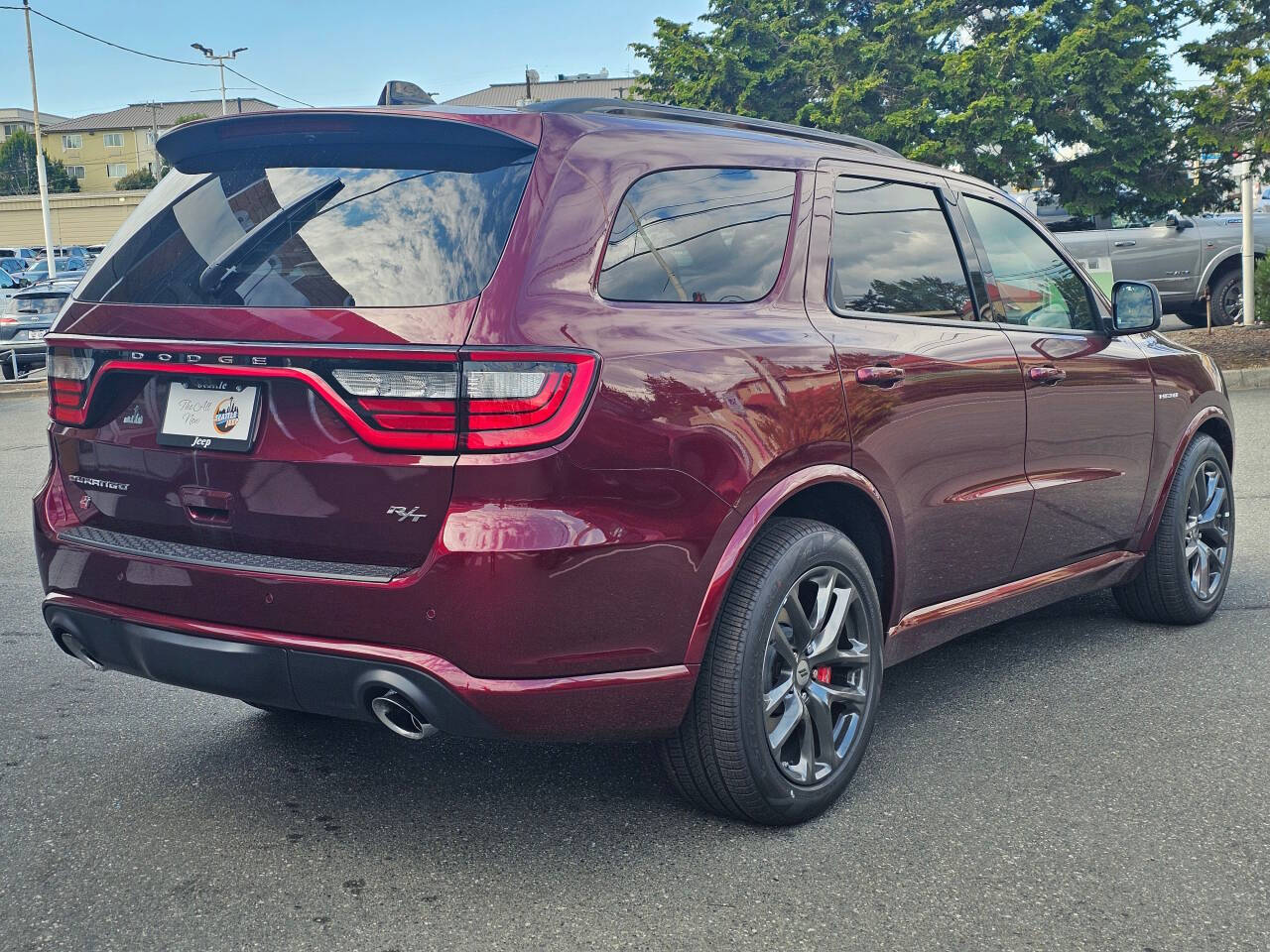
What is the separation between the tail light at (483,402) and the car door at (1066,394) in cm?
201

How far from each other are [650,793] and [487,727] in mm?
857

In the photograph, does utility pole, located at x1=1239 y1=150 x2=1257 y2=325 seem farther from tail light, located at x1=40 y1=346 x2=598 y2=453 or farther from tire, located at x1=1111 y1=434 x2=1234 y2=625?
tail light, located at x1=40 y1=346 x2=598 y2=453

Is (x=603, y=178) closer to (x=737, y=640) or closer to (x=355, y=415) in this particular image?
(x=355, y=415)

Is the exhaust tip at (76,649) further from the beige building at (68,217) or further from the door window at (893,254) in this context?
the beige building at (68,217)

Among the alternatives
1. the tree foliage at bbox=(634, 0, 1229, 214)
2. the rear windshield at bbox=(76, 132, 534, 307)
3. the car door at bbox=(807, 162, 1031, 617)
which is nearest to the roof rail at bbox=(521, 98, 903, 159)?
the car door at bbox=(807, 162, 1031, 617)

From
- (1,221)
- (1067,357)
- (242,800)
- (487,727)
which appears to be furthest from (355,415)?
(1,221)

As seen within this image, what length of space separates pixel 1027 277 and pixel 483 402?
8.25 feet

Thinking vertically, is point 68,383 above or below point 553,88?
below

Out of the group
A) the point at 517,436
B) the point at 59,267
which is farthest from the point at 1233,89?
the point at 59,267

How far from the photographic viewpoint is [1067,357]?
15.1 feet

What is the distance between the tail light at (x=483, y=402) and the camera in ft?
9.34

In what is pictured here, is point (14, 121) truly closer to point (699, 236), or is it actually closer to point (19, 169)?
point (19, 169)

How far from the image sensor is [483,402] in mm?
2850

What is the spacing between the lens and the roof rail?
3355mm
